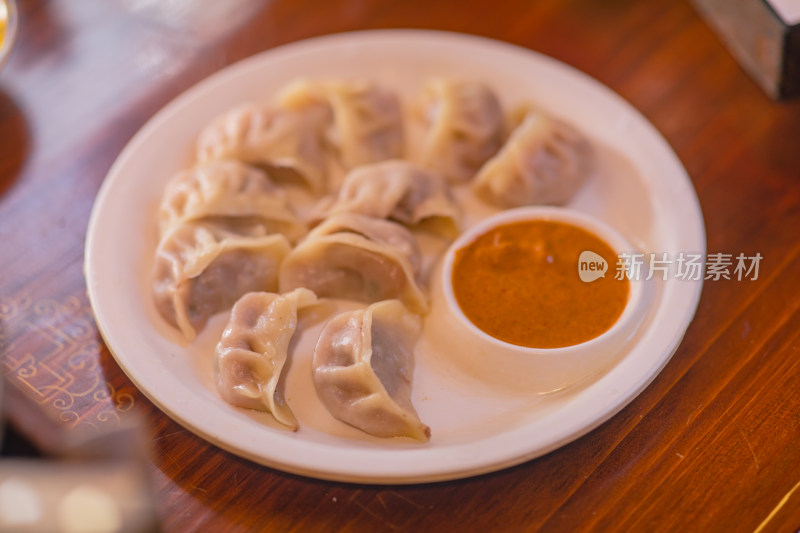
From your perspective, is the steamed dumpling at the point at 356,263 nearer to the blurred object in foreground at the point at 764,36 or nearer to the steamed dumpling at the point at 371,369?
the steamed dumpling at the point at 371,369

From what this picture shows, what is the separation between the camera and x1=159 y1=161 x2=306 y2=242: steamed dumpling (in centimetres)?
292

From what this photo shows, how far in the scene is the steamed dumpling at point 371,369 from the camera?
2.44m

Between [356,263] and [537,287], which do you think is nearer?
[537,287]

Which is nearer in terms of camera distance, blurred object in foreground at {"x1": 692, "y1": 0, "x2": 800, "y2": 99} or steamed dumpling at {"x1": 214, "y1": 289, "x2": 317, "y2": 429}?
steamed dumpling at {"x1": 214, "y1": 289, "x2": 317, "y2": 429}

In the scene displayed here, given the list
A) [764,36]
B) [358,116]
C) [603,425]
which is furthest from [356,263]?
[764,36]

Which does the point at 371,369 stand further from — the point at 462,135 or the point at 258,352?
the point at 462,135

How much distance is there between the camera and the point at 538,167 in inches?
121

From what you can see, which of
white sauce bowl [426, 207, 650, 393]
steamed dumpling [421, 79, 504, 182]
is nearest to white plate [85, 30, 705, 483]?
white sauce bowl [426, 207, 650, 393]

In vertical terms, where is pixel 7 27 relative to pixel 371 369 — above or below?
above

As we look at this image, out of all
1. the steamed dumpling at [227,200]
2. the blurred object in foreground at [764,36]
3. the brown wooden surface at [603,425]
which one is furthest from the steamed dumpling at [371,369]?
the blurred object in foreground at [764,36]

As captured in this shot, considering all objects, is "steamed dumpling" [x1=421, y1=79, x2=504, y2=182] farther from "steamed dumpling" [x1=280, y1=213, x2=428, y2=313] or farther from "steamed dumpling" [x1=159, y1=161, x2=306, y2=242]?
"steamed dumpling" [x1=159, y1=161, x2=306, y2=242]

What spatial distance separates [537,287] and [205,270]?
1.13 meters

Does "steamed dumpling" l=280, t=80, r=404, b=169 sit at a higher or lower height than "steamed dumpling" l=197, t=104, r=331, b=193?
lower

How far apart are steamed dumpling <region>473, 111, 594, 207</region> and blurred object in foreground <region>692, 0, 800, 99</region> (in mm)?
876
